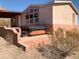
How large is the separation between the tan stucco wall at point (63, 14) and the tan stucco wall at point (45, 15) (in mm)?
603

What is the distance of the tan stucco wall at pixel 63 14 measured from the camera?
23.9 metres

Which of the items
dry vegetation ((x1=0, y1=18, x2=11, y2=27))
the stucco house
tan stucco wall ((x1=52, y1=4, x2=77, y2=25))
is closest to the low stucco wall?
the stucco house

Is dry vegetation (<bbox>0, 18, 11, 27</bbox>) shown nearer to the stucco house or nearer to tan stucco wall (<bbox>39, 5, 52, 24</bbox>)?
the stucco house

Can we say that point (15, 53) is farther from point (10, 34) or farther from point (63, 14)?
point (63, 14)

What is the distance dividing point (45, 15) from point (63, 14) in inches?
90.1

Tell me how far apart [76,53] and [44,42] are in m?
3.20

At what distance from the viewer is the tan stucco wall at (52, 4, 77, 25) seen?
23.9 meters

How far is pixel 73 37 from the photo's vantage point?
17.8m

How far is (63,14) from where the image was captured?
982 inches

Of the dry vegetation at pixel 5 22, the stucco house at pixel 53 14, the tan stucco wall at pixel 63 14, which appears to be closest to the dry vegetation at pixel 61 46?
the stucco house at pixel 53 14

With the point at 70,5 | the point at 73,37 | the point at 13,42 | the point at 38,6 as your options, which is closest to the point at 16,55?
the point at 13,42

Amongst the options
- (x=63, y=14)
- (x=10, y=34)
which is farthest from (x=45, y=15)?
(x=10, y=34)

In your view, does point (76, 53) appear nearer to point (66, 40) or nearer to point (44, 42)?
point (66, 40)

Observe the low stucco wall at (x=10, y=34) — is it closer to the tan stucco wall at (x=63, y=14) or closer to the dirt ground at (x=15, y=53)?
the dirt ground at (x=15, y=53)
